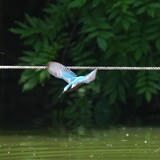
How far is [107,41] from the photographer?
9.52 metres

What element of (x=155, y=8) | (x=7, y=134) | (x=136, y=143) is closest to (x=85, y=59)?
(x=155, y=8)

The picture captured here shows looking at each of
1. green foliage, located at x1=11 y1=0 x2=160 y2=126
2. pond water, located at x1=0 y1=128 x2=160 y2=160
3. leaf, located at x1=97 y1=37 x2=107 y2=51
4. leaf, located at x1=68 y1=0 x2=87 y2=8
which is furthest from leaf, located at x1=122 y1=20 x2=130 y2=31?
pond water, located at x1=0 y1=128 x2=160 y2=160

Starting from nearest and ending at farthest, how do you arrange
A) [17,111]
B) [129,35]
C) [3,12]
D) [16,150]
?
[16,150] → [129,35] → [17,111] → [3,12]

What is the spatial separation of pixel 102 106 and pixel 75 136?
8.02 feet

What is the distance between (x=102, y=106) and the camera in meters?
10.4

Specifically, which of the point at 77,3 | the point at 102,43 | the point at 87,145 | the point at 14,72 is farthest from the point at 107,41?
the point at 14,72

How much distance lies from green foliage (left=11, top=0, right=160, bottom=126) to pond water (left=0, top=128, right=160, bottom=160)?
117 centimetres

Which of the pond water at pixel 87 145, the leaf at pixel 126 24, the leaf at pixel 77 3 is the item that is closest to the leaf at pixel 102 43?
the leaf at pixel 126 24

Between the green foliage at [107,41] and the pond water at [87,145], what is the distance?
1.17 m

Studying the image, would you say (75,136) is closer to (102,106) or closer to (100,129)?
(100,129)

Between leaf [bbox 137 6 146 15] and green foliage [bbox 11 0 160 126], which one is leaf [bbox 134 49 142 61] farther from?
leaf [bbox 137 6 146 15]

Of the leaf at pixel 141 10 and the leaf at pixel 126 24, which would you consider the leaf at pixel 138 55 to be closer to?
the leaf at pixel 126 24

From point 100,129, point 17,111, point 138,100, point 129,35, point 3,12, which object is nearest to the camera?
point 100,129

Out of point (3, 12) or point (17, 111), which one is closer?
point (17, 111)
